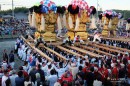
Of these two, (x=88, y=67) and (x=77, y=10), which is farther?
(x=77, y=10)

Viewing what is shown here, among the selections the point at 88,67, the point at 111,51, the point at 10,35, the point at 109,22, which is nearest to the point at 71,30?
the point at 109,22

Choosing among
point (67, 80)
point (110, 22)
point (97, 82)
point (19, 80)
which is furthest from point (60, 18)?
point (97, 82)

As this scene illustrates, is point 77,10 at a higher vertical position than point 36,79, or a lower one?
higher

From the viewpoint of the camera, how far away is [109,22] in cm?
3091

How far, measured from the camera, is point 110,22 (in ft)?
101

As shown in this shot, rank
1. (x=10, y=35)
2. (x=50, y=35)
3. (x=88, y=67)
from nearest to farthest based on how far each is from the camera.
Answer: (x=88, y=67)
(x=50, y=35)
(x=10, y=35)

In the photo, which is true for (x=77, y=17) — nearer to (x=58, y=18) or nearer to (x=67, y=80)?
(x=58, y=18)

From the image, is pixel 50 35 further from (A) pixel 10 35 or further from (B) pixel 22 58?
(A) pixel 10 35

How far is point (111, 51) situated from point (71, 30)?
7.71 meters

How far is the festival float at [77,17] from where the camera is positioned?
26055 mm

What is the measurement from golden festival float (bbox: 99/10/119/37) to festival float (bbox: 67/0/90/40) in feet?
13.9

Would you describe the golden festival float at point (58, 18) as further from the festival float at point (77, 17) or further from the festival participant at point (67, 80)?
the festival participant at point (67, 80)

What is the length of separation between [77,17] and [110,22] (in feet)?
18.2

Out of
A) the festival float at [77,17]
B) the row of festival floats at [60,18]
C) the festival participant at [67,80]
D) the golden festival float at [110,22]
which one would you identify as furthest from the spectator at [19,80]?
the golden festival float at [110,22]
